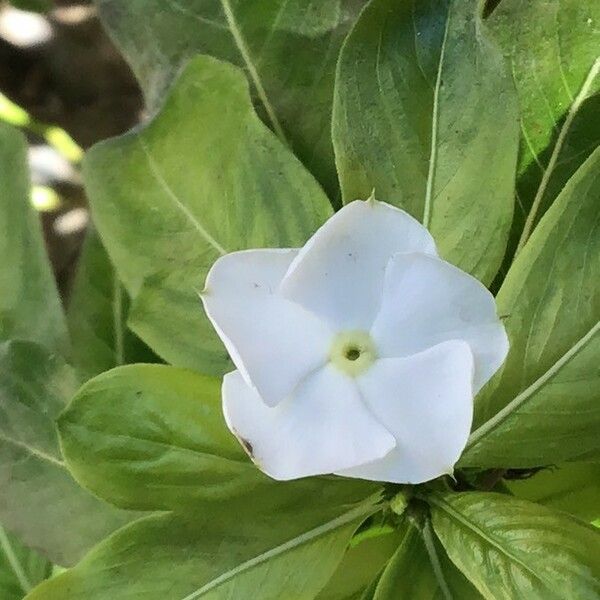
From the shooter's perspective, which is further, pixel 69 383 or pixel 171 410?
pixel 69 383

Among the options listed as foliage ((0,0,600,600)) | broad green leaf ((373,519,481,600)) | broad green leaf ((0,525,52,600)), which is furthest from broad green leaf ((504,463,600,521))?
broad green leaf ((0,525,52,600))

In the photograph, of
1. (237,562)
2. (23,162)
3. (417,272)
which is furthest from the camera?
(23,162)

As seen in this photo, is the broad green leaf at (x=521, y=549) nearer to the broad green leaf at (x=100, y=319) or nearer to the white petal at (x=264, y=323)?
the white petal at (x=264, y=323)

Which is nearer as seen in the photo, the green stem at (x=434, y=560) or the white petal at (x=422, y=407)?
the white petal at (x=422, y=407)

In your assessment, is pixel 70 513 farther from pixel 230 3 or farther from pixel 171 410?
pixel 230 3

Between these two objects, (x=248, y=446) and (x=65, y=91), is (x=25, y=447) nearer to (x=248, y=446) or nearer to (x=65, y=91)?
(x=248, y=446)

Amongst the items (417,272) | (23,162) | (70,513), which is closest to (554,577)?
(417,272)

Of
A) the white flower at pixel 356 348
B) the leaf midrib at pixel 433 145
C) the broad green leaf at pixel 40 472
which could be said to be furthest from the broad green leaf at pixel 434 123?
the broad green leaf at pixel 40 472
